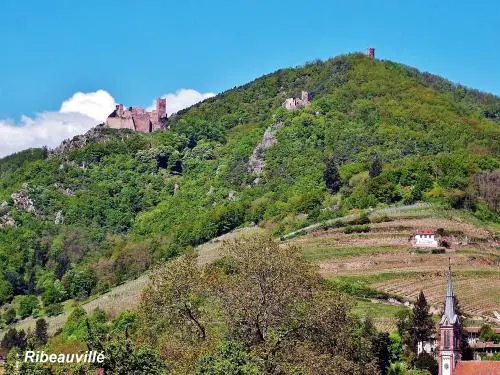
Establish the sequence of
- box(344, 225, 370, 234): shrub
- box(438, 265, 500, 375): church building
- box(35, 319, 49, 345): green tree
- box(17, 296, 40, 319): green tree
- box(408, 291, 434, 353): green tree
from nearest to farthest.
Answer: box(438, 265, 500, 375): church building, box(408, 291, 434, 353): green tree, box(35, 319, 49, 345): green tree, box(344, 225, 370, 234): shrub, box(17, 296, 40, 319): green tree

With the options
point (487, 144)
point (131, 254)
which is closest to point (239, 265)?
point (131, 254)

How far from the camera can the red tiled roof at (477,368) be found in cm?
6754

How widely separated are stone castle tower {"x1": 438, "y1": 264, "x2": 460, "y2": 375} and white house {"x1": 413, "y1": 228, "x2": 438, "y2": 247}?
38665 millimetres

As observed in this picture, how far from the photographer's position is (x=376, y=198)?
471 ft

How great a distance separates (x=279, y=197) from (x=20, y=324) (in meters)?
43.9

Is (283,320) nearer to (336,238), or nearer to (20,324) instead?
(336,238)

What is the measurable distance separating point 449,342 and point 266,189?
103064 mm

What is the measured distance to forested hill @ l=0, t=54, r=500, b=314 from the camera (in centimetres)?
14788

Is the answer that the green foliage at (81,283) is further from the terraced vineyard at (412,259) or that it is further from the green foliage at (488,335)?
the green foliage at (488,335)

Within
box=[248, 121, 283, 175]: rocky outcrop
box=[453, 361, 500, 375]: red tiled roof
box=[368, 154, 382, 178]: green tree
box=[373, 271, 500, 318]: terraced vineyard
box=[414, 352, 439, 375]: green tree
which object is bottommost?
box=[453, 361, 500, 375]: red tiled roof

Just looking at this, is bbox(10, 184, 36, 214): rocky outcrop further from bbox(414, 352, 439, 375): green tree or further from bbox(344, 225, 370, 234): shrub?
bbox(414, 352, 439, 375): green tree

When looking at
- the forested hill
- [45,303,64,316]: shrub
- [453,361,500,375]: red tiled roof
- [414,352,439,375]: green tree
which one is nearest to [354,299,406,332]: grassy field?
[414,352,439,375]: green tree

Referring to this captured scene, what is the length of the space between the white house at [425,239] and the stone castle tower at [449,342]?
127 ft

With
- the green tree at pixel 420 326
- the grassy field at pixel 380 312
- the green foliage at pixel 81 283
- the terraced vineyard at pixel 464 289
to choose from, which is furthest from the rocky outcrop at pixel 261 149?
the green tree at pixel 420 326
